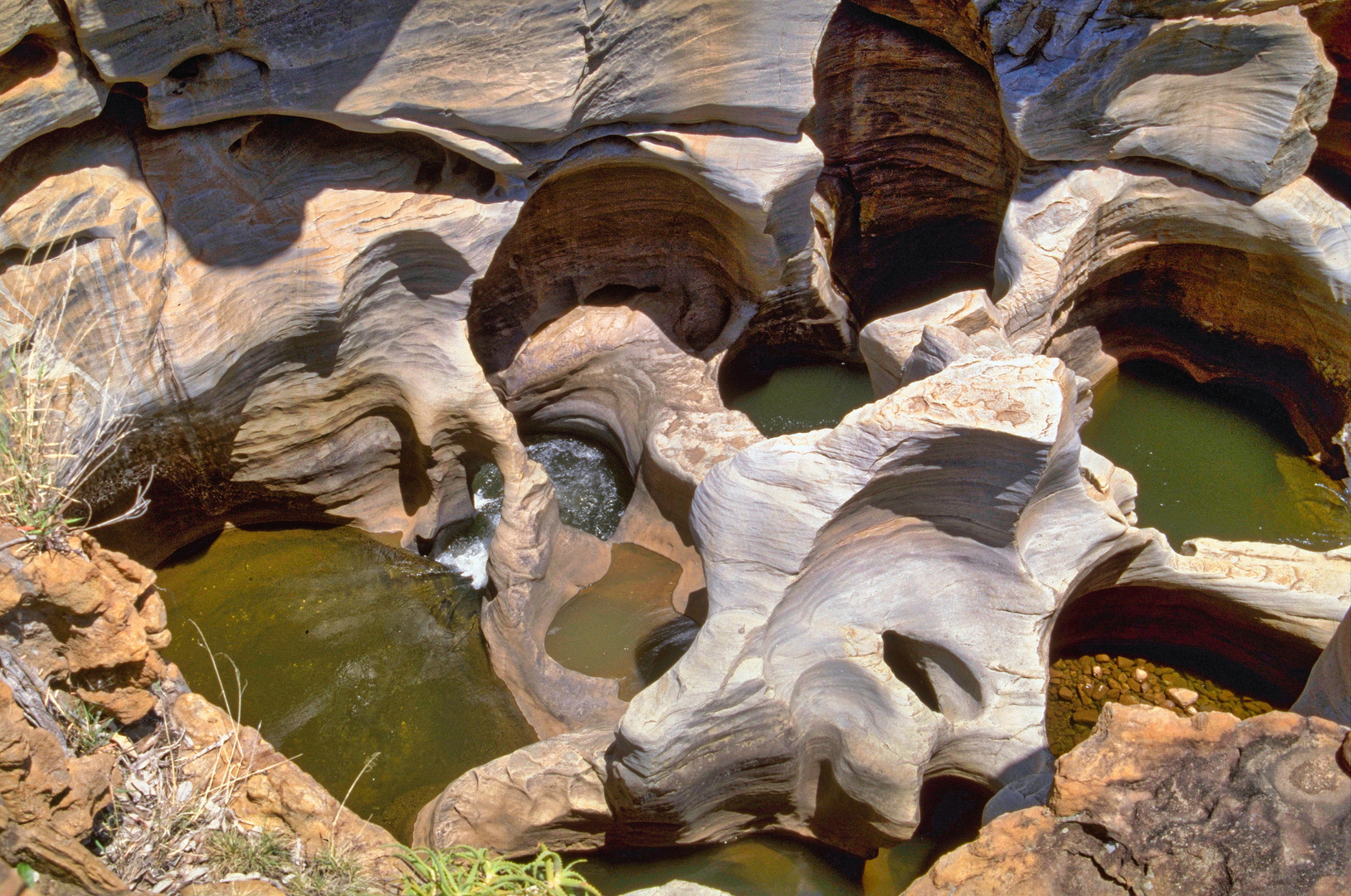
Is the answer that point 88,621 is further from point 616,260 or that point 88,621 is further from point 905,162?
point 905,162

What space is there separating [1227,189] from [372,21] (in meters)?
4.76

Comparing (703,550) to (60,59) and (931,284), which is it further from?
(931,284)

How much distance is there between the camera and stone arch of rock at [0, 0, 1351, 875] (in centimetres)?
374

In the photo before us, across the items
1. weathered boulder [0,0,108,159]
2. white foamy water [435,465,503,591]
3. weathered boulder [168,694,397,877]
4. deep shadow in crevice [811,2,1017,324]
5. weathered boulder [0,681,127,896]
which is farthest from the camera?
deep shadow in crevice [811,2,1017,324]

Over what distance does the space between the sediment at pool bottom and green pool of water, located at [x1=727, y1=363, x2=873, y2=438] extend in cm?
244

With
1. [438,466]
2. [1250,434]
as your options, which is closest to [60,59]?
[438,466]

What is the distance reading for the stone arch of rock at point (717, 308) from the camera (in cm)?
374

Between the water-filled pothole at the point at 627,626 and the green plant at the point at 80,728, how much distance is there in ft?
7.69

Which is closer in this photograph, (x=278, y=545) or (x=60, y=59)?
(x=60, y=59)

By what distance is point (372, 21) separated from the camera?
169 inches

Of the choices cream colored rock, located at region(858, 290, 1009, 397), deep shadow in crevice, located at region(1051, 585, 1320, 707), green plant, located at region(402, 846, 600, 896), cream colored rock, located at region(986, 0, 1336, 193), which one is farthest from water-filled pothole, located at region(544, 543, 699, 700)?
cream colored rock, located at region(986, 0, 1336, 193)

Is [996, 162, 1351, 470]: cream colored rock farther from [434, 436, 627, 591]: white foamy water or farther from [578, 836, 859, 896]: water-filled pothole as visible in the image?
[578, 836, 859, 896]: water-filled pothole

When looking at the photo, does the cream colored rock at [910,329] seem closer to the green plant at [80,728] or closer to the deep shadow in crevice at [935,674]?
the deep shadow in crevice at [935,674]

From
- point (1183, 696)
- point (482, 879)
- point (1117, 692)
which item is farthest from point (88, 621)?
point (1183, 696)
